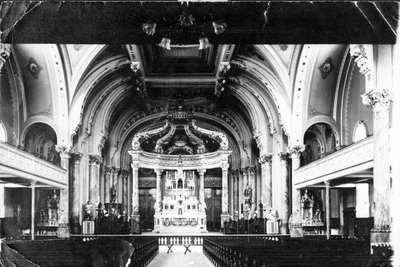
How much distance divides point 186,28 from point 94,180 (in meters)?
22.0

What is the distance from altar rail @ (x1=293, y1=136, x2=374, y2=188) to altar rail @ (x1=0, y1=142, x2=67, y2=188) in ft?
36.3

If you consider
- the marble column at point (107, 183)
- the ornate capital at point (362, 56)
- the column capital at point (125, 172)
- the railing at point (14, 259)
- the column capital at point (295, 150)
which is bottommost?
the railing at point (14, 259)

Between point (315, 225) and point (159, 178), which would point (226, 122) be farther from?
point (315, 225)

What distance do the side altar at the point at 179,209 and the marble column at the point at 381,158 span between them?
19529mm

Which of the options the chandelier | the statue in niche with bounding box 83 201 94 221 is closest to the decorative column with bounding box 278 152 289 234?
the statue in niche with bounding box 83 201 94 221

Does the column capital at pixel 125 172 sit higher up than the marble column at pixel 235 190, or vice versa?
the column capital at pixel 125 172

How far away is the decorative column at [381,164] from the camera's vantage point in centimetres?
1698

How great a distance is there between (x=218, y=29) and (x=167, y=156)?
96.4 feet

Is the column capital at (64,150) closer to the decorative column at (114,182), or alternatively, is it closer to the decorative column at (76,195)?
the decorative column at (76,195)

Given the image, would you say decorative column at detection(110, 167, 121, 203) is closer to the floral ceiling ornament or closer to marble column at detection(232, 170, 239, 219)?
marble column at detection(232, 170, 239, 219)

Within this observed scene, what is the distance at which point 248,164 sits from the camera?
3819 centimetres

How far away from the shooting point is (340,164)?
2133 cm

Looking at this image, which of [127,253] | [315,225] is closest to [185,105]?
[315,225]

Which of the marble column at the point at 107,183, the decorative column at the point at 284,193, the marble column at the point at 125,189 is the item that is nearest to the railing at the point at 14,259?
the decorative column at the point at 284,193
